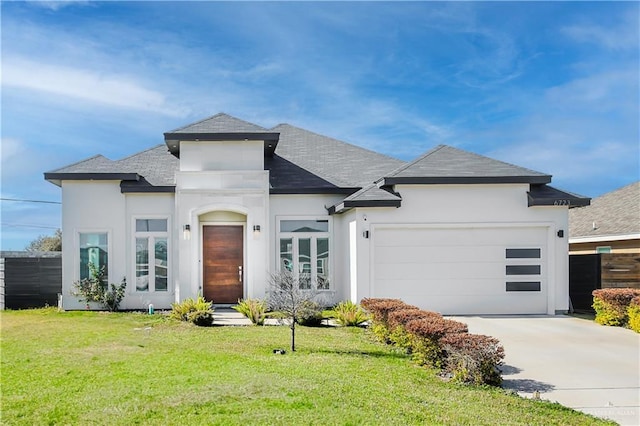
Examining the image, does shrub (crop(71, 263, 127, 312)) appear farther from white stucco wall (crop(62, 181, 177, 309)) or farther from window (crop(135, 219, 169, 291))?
window (crop(135, 219, 169, 291))

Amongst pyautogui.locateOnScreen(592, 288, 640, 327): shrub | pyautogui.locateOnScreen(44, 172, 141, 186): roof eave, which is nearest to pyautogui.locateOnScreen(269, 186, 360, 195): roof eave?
pyautogui.locateOnScreen(44, 172, 141, 186): roof eave

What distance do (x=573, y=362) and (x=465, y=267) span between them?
226 inches

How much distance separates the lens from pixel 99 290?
15016 mm

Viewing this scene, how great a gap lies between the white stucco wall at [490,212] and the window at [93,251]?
300 inches

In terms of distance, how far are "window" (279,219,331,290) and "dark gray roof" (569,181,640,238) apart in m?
10.1

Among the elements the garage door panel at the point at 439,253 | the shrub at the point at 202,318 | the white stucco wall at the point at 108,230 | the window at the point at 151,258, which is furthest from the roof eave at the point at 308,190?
the shrub at the point at 202,318

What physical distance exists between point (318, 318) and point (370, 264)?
2.32 metres

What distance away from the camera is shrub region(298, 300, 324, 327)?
11828 millimetres

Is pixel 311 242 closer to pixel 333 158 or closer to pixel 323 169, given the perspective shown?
pixel 323 169

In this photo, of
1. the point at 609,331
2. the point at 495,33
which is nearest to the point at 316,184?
the point at 495,33

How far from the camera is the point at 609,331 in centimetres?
1161

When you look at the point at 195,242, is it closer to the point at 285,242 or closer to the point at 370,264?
the point at 285,242

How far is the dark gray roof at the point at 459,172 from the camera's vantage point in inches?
547

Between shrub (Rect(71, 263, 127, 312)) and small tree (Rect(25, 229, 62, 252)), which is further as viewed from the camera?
small tree (Rect(25, 229, 62, 252))
